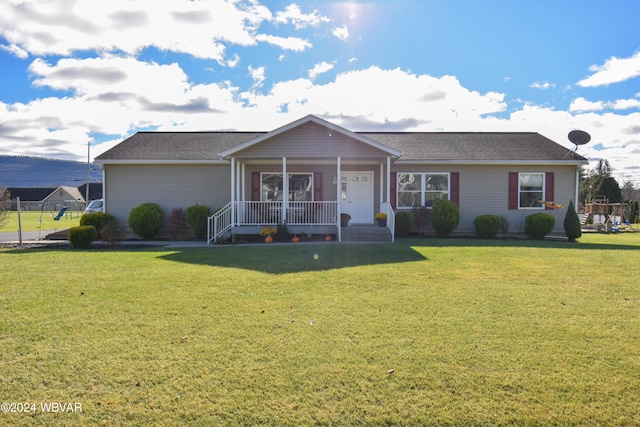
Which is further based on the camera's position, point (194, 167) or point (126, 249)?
point (194, 167)

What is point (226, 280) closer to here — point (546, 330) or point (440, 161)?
point (546, 330)

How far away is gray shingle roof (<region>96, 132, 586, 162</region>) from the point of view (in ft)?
49.5

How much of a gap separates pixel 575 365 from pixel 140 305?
15.7 feet

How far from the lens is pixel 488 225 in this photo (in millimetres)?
14375

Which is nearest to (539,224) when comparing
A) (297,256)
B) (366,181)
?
(366,181)

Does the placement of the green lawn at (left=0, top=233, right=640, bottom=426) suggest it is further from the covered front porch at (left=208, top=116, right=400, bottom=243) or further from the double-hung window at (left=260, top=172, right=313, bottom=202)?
the double-hung window at (left=260, top=172, right=313, bottom=202)

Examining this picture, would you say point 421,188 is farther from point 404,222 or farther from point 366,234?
point 366,234

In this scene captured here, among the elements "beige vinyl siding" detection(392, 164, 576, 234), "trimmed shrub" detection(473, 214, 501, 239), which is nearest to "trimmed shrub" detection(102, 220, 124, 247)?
"beige vinyl siding" detection(392, 164, 576, 234)

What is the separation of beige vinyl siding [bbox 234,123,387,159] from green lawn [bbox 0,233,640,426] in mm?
6548

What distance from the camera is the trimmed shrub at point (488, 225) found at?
14.4m

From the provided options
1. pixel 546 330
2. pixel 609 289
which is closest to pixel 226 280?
pixel 546 330

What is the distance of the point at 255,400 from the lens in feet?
9.18

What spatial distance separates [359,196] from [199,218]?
19.9 ft

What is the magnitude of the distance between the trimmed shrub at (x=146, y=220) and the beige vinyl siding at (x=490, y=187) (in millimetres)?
9141
